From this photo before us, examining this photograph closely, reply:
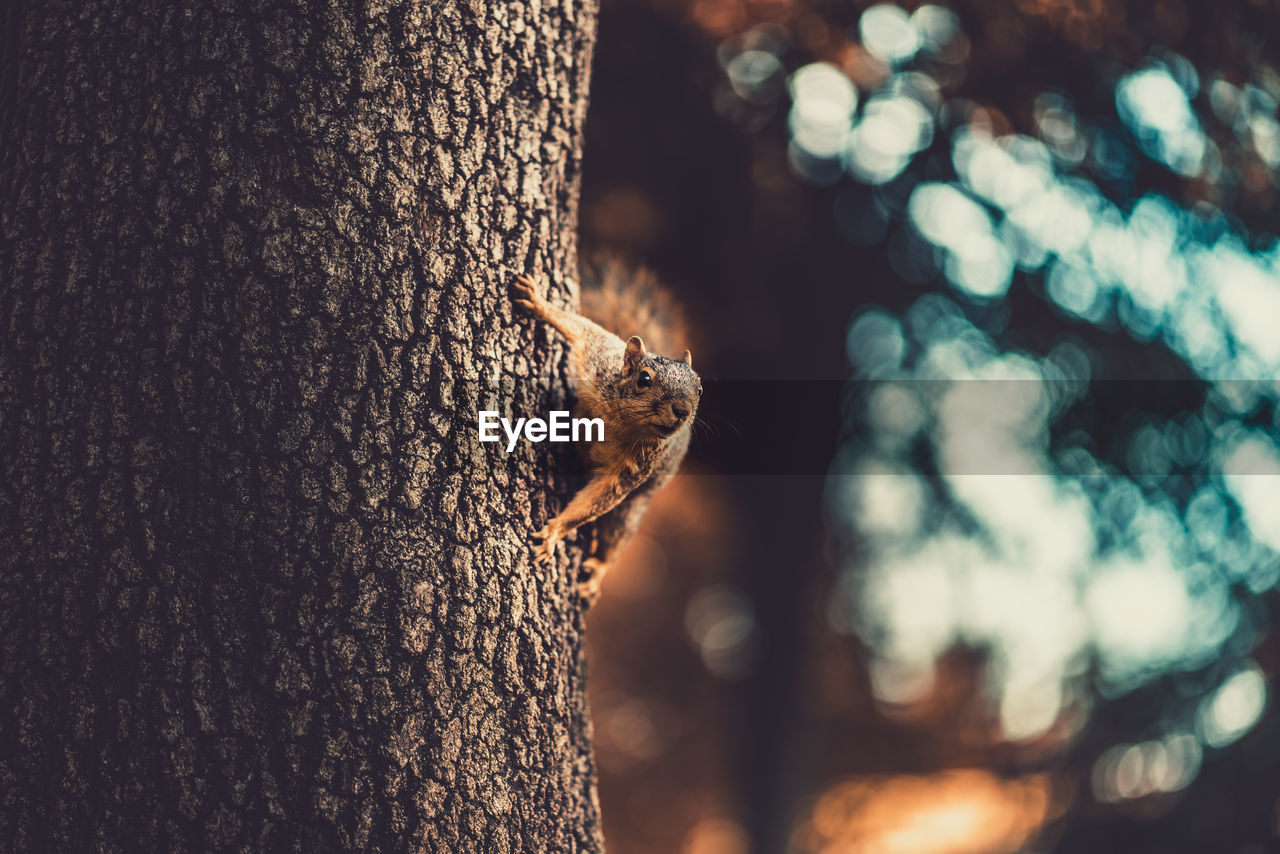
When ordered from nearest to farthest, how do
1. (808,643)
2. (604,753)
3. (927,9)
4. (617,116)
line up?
(927,9), (617,116), (808,643), (604,753)

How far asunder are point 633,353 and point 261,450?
909mm

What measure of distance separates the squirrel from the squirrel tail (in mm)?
337

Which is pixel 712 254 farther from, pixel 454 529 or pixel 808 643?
pixel 454 529

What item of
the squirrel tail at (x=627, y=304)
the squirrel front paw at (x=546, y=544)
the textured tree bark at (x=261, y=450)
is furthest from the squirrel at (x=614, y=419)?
the squirrel tail at (x=627, y=304)

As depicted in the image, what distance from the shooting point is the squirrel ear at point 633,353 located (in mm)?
1921

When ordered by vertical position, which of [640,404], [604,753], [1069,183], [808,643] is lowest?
[604,753]

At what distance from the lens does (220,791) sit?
4.06 ft

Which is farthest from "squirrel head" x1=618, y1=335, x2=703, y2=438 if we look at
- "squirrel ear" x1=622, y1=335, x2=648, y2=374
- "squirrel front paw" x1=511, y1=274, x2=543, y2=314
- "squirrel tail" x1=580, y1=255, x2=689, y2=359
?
"squirrel tail" x1=580, y1=255, x2=689, y2=359

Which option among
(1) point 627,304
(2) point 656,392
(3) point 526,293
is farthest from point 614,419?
(1) point 627,304

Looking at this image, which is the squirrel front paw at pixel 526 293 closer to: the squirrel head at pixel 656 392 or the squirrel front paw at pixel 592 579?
the squirrel head at pixel 656 392

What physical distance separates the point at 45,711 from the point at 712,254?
198 inches

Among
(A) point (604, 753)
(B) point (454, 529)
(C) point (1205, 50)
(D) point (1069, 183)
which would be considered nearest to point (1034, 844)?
(A) point (604, 753)

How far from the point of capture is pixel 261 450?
1321mm

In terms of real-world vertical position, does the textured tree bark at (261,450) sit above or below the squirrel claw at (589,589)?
above
